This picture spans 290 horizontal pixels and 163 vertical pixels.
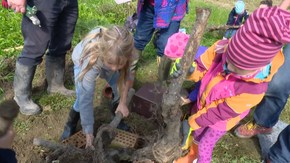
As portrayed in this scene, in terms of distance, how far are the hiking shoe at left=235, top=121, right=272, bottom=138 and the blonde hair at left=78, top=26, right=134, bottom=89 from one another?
1591 millimetres

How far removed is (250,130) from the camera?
11.2ft

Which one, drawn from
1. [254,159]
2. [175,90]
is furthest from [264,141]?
[175,90]

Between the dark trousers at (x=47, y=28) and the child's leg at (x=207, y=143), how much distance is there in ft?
5.18

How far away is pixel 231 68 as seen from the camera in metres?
2.25

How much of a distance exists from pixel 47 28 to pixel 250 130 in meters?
2.16

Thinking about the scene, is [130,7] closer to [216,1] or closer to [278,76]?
[278,76]

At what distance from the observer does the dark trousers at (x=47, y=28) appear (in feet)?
9.40

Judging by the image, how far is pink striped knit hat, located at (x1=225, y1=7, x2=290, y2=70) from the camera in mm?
1912

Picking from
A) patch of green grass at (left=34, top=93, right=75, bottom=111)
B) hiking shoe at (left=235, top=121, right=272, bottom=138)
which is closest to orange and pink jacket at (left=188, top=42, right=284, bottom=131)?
hiking shoe at (left=235, top=121, right=272, bottom=138)

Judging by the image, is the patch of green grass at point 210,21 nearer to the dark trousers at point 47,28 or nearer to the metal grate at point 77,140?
the dark trousers at point 47,28

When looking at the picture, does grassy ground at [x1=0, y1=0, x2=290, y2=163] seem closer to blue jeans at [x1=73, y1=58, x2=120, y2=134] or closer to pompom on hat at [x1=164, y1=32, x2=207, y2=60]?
blue jeans at [x1=73, y1=58, x2=120, y2=134]

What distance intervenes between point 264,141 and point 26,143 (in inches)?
88.7

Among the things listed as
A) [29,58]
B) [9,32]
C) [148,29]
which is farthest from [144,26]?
[9,32]

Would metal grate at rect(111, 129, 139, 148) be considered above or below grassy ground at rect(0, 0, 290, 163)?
above
